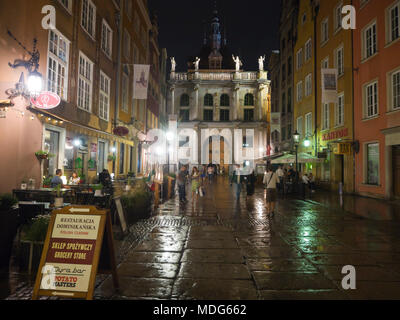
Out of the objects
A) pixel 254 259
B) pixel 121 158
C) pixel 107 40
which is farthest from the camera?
pixel 121 158

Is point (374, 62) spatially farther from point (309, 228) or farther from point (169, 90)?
point (169, 90)

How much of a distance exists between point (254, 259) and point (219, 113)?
41.8m

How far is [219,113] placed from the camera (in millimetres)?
45500

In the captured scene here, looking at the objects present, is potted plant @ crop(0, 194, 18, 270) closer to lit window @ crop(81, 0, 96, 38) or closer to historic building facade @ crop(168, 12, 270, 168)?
lit window @ crop(81, 0, 96, 38)

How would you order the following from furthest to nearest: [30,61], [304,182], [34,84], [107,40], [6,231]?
[107,40]
[304,182]
[30,61]
[34,84]
[6,231]

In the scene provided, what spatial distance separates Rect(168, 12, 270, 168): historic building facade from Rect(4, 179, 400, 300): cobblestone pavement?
35.5 metres

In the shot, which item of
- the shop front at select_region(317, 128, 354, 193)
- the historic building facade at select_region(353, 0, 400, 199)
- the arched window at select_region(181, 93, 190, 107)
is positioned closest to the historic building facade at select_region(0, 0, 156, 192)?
the shop front at select_region(317, 128, 354, 193)

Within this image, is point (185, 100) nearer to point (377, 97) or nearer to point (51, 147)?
point (377, 97)

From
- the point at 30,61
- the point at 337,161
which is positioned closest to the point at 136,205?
the point at 30,61

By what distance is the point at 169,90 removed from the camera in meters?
45.3

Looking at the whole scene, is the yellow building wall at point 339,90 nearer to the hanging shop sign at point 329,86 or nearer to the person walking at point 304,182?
the hanging shop sign at point 329,86

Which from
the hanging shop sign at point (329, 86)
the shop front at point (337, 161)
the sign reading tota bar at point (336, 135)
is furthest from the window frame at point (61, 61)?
the sign reading tota bar at point (336, 135)
